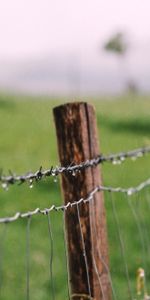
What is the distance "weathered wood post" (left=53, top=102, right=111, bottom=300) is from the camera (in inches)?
145

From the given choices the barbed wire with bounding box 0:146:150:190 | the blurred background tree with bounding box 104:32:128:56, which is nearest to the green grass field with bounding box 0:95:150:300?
the barbed wire with bounding box 0:146:150:190

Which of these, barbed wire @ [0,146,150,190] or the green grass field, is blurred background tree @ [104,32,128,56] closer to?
the green grass field

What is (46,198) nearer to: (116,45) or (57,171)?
(57,171)

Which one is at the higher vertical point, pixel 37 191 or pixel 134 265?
pixel 37 191

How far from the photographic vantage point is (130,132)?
87.2 ft

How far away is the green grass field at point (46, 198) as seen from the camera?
940 cm

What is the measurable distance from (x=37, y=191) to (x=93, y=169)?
39.5ft

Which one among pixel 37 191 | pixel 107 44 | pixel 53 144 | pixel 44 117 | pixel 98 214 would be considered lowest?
pixel 98 214

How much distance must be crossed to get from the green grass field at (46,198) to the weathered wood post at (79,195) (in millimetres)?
426

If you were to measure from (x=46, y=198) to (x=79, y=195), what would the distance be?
11473mm

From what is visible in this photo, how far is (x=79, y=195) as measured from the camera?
12.1ft

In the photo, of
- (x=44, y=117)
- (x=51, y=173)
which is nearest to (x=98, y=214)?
(x=51, y=173)

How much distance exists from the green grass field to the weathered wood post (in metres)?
0.43

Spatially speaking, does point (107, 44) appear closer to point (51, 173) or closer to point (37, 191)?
point (37, 191)
